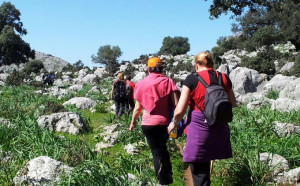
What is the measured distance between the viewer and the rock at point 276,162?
16.8 feet

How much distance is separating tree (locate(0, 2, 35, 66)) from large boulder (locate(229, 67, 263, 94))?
35.8m

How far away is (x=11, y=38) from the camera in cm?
4291

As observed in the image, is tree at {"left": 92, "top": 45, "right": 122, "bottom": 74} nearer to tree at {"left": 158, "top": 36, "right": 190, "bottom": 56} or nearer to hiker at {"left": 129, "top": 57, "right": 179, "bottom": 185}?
tree at {"left": 158, "top": 36, "right": 190, "bottom": 56}

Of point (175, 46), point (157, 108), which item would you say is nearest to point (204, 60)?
→ point (157, 108)

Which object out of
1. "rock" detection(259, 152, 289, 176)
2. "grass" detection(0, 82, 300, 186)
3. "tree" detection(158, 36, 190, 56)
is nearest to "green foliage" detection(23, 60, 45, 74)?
"tree" detection(158, 36, 190, 56)

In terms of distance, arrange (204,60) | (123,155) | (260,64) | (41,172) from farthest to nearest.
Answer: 1. (260,64)
2. (123,155)
3. (41,172)
4. (204,60)

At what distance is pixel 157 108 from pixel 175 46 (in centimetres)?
6433

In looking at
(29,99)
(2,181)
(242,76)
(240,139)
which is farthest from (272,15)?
(2,181)

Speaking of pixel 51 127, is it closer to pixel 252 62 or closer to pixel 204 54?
pixel 204 54

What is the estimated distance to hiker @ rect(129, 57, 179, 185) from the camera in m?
4.78

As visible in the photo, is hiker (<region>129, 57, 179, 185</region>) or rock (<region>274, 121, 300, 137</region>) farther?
rock (<region>274, 121, 300, 137</region>)

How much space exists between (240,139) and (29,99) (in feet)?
40.2

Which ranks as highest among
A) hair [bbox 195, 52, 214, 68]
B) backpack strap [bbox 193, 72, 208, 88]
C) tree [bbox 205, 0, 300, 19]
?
tree [bbox 205, 0, 300, 19]

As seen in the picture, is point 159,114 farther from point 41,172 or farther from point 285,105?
point 285,105
